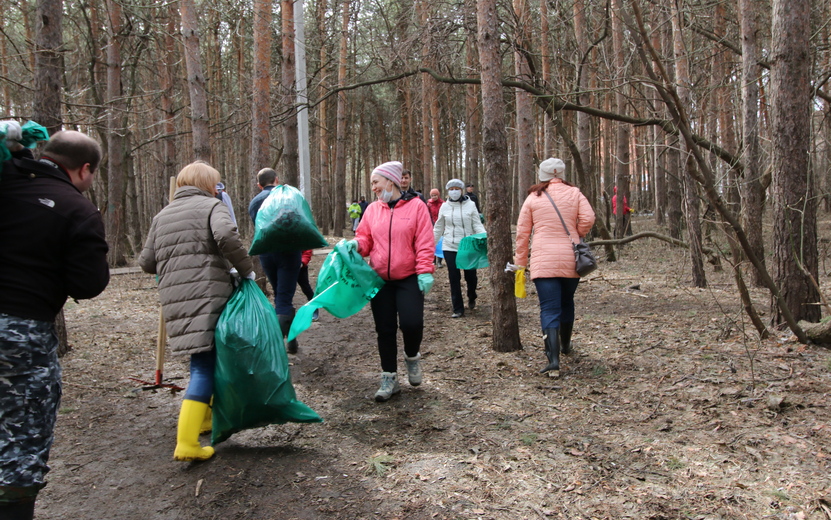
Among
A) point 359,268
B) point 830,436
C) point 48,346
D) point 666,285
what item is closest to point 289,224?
point 359,268

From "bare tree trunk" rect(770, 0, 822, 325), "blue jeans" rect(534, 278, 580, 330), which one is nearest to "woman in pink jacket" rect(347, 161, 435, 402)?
"blue jeans" rect(534, 278, 580, 330)

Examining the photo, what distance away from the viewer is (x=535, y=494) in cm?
308

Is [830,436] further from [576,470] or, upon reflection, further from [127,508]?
[127,508]

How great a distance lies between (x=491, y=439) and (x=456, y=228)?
4.52 meters

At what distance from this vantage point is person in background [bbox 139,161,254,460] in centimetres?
336

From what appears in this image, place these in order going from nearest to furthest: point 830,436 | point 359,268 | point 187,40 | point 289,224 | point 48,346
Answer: point 48,346 < point 830,436 < point 359,268 < point 289,224 < point 187,40

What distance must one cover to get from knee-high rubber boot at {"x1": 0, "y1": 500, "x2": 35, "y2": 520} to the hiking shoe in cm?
271

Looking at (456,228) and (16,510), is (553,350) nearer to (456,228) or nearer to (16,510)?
(456,228)

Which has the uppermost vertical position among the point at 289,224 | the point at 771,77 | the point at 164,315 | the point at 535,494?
the point at 771,77

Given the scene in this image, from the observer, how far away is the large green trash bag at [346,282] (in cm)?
443

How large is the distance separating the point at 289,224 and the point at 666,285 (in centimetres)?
662

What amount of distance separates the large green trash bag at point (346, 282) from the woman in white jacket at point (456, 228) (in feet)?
11.6

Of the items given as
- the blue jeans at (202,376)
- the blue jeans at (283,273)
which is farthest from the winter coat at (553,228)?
Answer: the blue jeans at (202,376)

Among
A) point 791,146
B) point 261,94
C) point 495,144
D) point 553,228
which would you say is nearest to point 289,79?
point 261,94
